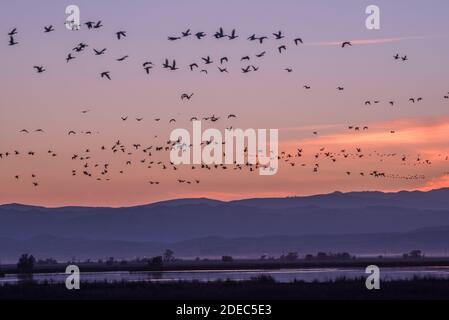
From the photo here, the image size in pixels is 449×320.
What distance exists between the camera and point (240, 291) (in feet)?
214

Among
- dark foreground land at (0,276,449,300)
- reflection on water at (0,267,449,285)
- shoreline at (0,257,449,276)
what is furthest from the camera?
shoreline at (0,257,449,276)

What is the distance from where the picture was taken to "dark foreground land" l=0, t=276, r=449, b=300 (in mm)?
61781

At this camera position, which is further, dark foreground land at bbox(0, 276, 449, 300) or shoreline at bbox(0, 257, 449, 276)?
shoreline at bbox(0, 257, 449, 276)

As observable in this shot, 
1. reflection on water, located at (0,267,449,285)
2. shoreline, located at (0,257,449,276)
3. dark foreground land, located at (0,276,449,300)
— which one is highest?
shoreline, located at (0,257,449,276)

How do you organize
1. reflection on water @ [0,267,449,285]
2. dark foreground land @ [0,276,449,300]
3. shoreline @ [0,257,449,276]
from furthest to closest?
1. shoreline @ [0,257,449,276]
2. reflection on water @ [0,267,449,285]
3. dark foreground land @ [0,276,449,300]

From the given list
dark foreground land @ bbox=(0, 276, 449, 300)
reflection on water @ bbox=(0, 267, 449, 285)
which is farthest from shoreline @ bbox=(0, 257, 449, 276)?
dark foreground land @ bbox=(0, 276, 449, 300)

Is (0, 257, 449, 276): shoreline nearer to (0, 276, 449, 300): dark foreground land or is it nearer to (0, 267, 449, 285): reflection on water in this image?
(0, 267, 449, 285): reflection on water

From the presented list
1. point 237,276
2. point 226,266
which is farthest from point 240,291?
point 226,266

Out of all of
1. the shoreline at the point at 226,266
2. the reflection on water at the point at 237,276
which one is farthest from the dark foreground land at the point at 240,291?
the shoreline at the point at 226,266

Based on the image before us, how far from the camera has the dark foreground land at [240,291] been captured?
61.8 m

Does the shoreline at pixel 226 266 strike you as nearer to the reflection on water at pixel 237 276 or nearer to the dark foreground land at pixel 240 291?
the reflection on water at pixel 237 276
